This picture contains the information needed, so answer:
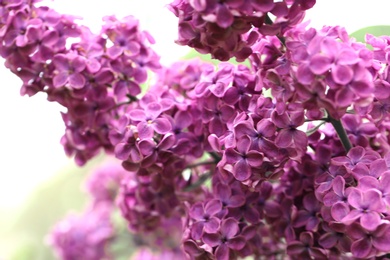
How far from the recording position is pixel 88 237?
3.63 feet

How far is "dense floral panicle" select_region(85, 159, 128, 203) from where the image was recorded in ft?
3.68

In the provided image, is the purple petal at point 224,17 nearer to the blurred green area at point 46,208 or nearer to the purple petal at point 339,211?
the purple petal at point 339,211

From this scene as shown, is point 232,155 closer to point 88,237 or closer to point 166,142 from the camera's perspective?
point 166,142

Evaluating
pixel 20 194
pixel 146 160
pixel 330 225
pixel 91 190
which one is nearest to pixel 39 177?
pixel 20 194

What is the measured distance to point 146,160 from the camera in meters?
0.55

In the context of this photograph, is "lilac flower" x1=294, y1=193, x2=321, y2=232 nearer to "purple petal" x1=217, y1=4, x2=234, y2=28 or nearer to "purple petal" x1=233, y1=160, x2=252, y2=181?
"purple petal" x1=233, y1=160, x2=252, y2=181

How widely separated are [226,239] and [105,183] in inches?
25.0

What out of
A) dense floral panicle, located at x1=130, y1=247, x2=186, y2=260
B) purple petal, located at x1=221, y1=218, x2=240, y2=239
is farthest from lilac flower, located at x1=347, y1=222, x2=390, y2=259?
dense floral panicle, located at x1=130, y1=247, x2=186, y2=260

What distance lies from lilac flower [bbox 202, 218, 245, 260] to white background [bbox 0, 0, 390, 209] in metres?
0.20

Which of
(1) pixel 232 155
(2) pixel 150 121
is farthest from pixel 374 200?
(2) pixel 150 121

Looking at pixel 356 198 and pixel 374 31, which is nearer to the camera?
pixel 356 198

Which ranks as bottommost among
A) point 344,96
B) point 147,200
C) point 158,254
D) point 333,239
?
point 158,254

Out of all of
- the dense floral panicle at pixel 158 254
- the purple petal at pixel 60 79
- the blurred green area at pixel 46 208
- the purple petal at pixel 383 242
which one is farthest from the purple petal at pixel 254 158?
the blurred green area at pixel 46 208

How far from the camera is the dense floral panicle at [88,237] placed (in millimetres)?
1101
